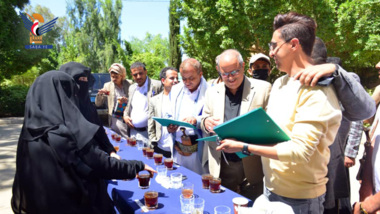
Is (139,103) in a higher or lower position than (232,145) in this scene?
higher

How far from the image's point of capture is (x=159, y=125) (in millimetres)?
3848

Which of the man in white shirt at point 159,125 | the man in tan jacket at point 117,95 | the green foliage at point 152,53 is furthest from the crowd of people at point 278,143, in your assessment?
the green foliage at point 152,53

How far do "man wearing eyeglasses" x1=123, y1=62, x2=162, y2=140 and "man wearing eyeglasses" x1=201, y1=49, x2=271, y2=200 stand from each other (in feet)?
6.85

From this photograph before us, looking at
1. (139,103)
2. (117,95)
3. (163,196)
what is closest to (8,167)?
(117,95)

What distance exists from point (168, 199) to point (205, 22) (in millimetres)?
11665

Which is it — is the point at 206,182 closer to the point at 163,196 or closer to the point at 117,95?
the point at 163,196

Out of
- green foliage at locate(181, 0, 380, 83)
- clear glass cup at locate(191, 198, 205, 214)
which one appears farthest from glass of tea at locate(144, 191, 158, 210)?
green foliage at locate(181, 0, 380, 83)

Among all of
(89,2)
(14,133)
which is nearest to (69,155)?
(14,133)

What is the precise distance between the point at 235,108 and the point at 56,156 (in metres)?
1.72

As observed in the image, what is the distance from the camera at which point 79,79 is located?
2.23 metres

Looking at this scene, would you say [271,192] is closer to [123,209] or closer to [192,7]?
[123,209]

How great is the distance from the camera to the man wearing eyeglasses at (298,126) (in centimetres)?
134

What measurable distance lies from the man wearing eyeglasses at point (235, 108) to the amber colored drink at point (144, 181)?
760 millimetres

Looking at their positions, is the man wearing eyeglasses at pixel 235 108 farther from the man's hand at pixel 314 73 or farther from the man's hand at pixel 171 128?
the man's hand at pixel 314 73
